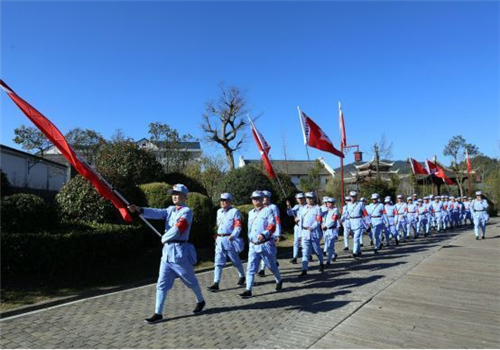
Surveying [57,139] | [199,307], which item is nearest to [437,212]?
[199,307]

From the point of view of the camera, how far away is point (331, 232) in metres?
10.8

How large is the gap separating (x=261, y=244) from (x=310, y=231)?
93.9 inches

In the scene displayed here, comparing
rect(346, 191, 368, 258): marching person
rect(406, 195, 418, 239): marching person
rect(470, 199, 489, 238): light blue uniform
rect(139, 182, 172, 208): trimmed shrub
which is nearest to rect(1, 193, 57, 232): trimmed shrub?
rect(139, 182, 172, 208): trimmed shrub

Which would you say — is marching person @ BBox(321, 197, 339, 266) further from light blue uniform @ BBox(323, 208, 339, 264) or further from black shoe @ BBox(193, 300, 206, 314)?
black shoe @ BBox(193, 300, 206, 314)

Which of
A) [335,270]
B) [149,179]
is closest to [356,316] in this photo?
[335,270]

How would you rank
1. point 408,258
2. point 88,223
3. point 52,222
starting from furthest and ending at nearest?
point 408,258 → point 88,223 → point 52,222

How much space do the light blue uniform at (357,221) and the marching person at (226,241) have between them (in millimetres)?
5198

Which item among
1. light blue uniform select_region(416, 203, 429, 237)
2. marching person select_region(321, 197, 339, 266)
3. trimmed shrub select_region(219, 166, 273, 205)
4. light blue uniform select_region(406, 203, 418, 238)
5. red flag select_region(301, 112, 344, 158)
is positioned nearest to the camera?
marching person select_region(321, 197, 339, 266)

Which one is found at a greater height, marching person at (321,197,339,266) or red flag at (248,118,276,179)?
red flag at (248,118,276,179)

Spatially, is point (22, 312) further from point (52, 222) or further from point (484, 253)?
point (484, 253)

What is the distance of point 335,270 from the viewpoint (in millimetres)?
9789

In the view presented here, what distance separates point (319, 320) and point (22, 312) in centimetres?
457

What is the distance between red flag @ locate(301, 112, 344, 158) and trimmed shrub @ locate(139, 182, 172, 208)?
4.49 meters

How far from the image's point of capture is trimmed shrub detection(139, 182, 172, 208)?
11.1 m
